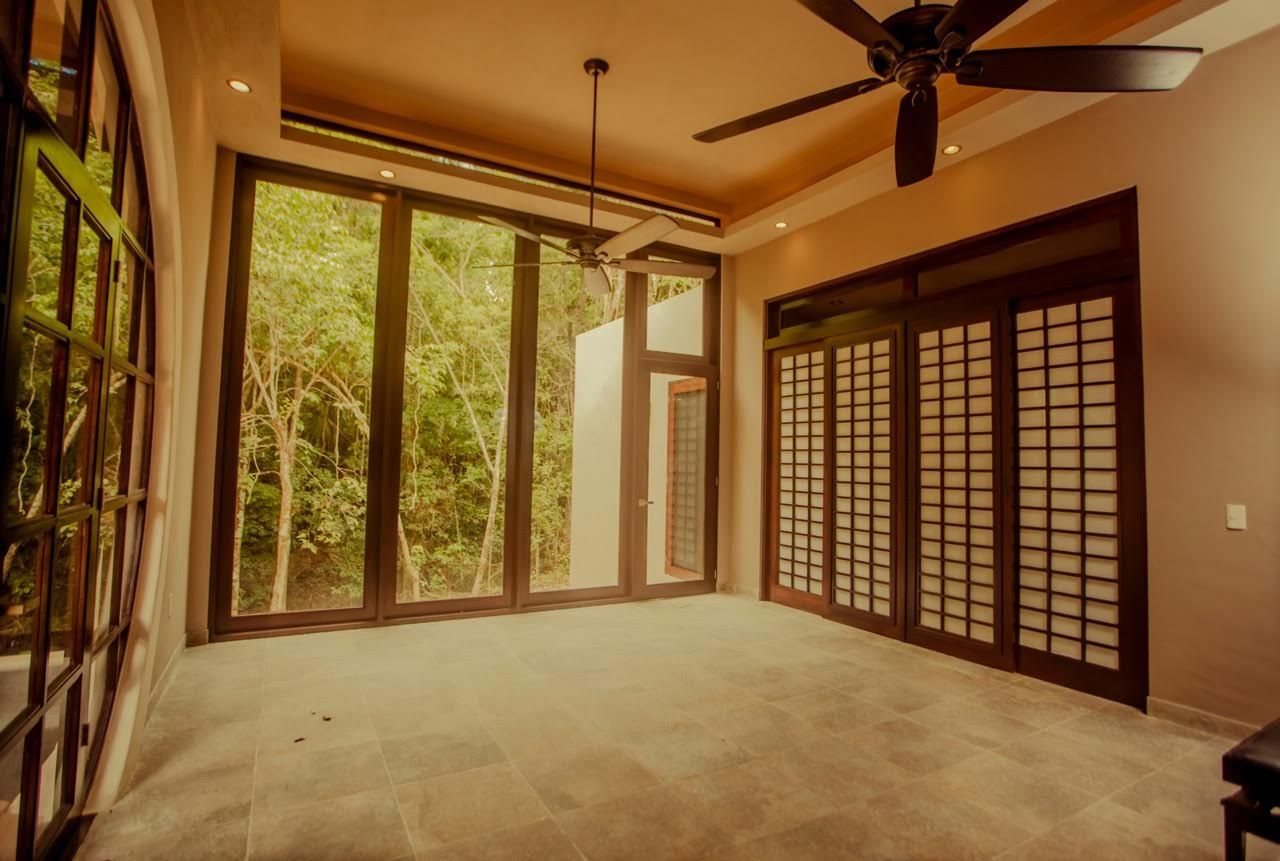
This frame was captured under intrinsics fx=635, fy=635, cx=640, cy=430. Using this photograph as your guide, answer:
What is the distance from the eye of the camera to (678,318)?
6.41 meters

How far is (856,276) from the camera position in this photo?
17.0 ft

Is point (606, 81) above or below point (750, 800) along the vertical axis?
A: above

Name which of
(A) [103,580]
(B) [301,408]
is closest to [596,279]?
(B) [301,408]

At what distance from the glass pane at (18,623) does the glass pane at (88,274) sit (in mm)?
655

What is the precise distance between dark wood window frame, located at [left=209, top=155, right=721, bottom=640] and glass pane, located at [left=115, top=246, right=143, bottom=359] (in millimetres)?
2213

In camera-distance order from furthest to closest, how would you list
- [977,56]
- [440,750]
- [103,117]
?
[440,750] < [977,56] < [103,117]

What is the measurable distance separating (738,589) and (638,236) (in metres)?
3.79

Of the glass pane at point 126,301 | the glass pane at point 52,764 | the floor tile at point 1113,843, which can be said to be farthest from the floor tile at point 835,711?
the glass pane at point 126,301

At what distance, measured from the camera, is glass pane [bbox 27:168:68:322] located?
4.93 feet

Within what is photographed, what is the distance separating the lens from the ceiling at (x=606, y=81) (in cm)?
334

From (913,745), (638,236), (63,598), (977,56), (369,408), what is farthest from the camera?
(369,408)

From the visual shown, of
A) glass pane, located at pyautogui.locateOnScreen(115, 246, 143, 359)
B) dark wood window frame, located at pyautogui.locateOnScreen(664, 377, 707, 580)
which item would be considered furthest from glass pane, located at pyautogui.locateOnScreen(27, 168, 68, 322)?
dark wood window frame, located at pyautogui.locateOnScreen(664, 377, 707, 580)

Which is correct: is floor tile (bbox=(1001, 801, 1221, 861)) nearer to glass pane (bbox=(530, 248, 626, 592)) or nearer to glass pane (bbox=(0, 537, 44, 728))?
glass pane (bbox=(0, 537, 44, 728))

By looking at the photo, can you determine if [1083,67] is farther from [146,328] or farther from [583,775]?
[146,328]
